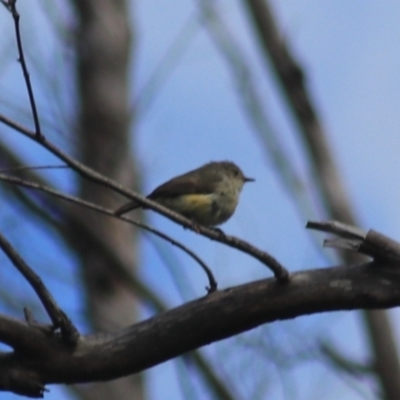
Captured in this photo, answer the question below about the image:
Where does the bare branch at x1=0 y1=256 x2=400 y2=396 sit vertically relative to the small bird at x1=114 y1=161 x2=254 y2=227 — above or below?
below

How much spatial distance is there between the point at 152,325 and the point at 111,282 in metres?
4.98

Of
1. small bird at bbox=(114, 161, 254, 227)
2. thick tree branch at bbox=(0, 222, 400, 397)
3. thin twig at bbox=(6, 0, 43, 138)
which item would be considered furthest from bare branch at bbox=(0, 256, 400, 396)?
small bird at bbox=(114, 161, 254, 227)

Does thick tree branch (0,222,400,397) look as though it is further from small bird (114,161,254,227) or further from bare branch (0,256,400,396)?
small bird (114,161,254,227)

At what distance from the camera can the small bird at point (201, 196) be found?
5715 millimetres

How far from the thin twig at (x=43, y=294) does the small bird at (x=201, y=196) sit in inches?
97.5

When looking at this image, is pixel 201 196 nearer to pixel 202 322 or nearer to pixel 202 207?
pixel 202 207

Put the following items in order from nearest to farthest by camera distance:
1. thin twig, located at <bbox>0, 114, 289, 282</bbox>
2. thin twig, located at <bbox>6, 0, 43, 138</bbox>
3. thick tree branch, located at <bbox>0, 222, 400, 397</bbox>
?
thin twig, located at <bbox>6, 0, 43, 138</bbox> < thin twig, located at <bbox>0, 114, 289, 282</bbox> < thick tree branch, located at <bbox>0, 222, 400, 397</bbox>

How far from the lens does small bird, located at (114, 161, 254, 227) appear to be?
5.71 metres

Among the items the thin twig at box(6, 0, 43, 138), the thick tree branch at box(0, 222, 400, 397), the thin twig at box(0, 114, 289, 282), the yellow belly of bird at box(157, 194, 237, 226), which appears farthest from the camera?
the yellow belly of bird at box(157, 194, 237, 226)

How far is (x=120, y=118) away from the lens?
351 inches

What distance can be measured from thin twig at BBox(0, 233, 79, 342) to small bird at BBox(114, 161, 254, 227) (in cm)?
248

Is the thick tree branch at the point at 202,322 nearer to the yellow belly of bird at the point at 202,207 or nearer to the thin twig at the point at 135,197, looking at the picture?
the thin twig at the point at 135,197

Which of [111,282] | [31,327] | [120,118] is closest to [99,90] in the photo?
[120,118]

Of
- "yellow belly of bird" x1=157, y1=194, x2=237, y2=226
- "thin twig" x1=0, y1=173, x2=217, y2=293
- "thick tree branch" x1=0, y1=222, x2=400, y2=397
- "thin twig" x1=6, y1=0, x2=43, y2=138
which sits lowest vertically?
"thick tree branch" x1=0, y1=222, x2=400, y2=397
